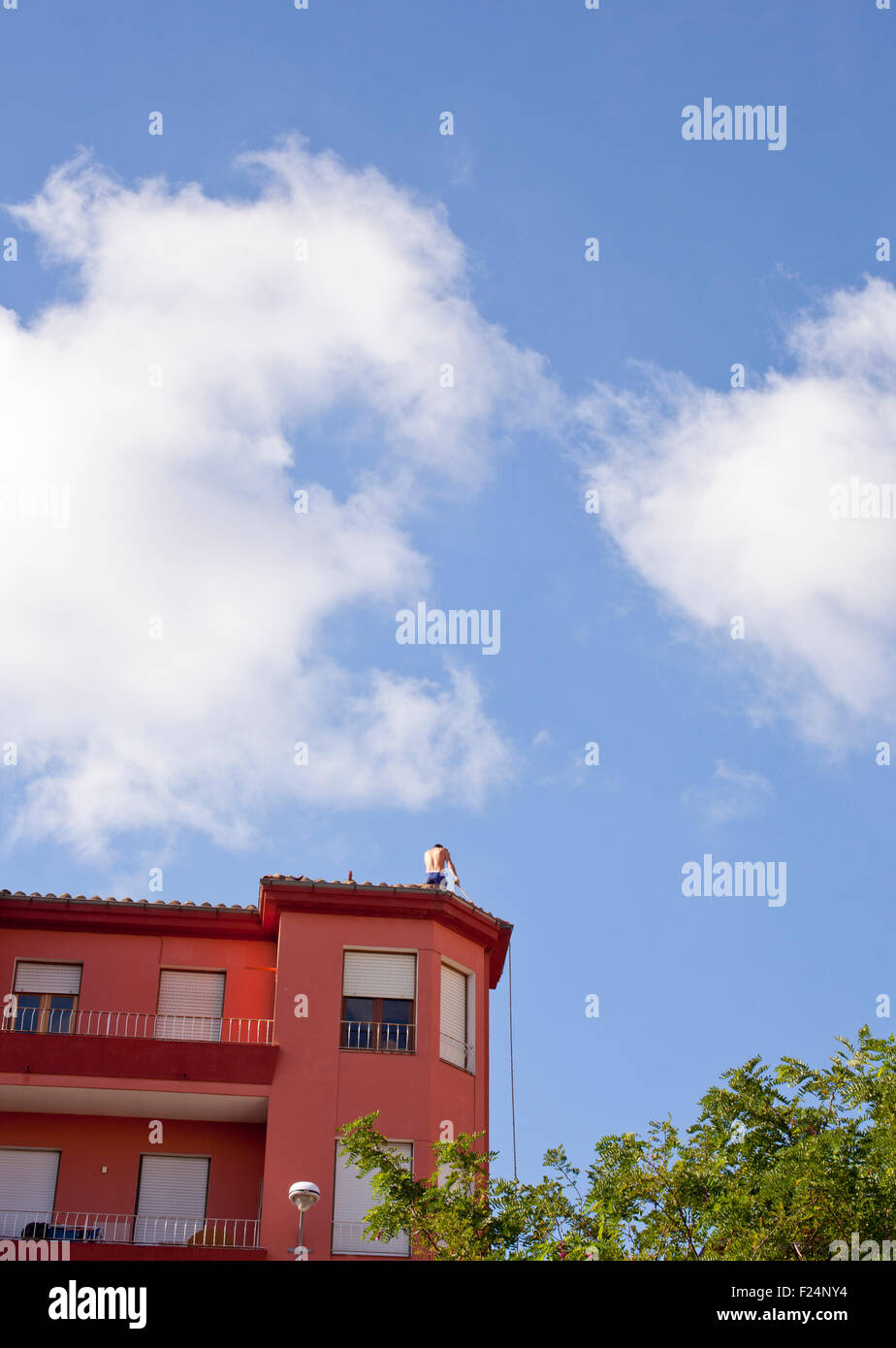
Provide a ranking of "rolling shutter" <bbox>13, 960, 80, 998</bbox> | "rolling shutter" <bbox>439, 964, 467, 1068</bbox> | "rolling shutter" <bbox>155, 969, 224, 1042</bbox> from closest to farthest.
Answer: "rolling shutter" <bbox>439, 964, 467, 1068</bbox> → "rolling shutter" <bbox>155, 969, 224, 1042</bbox> → "rolling shutter" <bbox>13, 960, 80, 998</bbox>

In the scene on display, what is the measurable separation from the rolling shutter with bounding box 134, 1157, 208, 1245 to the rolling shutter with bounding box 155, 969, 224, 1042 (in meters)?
1.98

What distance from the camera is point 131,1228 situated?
23.5 metres

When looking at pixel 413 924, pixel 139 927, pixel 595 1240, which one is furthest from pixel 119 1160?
pixel 595 1240

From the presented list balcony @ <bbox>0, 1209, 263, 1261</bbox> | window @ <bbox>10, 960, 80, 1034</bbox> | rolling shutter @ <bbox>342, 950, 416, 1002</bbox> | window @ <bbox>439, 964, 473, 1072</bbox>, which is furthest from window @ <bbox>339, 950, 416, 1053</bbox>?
window @ <bbox>10, 960, 80, 1034</bbox>

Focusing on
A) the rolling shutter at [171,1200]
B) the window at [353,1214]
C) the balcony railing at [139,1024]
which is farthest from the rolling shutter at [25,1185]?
the window at [353,1214]

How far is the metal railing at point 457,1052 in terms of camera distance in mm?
24984

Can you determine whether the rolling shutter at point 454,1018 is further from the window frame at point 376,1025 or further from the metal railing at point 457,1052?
the window frame at point 376,1025

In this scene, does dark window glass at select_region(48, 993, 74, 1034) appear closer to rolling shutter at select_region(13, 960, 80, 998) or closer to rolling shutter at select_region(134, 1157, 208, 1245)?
rolling shutter at select_region(13, 960, 80, 998)

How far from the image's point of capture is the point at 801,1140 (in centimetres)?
1875

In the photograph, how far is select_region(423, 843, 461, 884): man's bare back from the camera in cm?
2634
